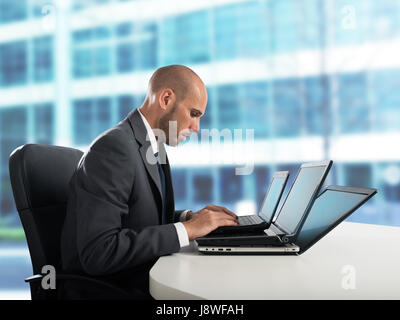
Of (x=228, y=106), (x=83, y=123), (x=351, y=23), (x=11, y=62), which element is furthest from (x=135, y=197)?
(x=11, y=62)

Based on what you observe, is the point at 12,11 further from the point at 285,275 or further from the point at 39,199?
the point at 285,275

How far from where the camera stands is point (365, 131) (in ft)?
9.71

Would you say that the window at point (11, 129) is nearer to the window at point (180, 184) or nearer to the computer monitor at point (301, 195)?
the window at point (180, 184)

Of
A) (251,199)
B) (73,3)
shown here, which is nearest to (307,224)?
(251,199)

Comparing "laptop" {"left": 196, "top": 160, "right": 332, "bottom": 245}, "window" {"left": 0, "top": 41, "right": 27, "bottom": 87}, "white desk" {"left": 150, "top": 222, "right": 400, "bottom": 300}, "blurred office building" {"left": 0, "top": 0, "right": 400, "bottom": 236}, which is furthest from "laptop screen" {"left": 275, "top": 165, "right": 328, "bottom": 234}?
"window" {"left": 0, "top": 41, "right": 27, "bottom": 87}

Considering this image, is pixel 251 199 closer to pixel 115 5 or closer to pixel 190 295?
pixel 115 5

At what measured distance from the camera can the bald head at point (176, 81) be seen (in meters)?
1.33

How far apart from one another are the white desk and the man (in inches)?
3.5

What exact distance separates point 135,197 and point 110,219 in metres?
0.15

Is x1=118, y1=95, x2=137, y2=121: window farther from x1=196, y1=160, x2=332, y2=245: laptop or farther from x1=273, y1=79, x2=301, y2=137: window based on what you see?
x1=196, y1=160, x2=332, y2=245: laptop

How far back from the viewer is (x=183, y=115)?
4.40ft

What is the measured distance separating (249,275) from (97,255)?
0.40 meters

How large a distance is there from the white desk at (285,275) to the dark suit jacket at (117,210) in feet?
0.26

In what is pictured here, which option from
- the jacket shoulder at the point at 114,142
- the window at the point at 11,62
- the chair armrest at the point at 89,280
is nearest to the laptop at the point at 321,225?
the chair armrest at the point at 89,280
